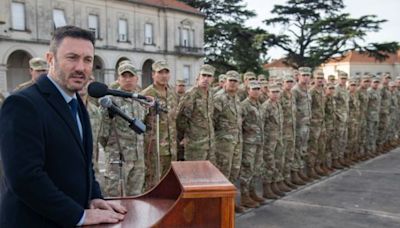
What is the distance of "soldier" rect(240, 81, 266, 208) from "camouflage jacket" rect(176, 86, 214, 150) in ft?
3.07

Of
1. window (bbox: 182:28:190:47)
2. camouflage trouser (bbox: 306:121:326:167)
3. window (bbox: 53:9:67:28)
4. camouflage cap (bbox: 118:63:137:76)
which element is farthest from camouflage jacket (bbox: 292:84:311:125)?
window (bbox: 182:28:190:47)

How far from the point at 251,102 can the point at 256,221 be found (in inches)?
73.8

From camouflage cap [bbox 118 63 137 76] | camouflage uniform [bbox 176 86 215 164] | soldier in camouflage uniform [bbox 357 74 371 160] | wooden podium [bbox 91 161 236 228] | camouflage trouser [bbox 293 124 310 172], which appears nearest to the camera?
wooden podium [bbox 91 161 236 228]

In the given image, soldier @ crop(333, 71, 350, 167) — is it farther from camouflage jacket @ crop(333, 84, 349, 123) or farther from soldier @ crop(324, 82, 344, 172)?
soldier @ crop(324, 82, 344, 172)

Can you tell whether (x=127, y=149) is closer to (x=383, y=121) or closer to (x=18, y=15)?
(x=383, y=121)

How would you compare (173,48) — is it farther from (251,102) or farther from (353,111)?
(251,102)

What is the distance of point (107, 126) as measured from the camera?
4355mm

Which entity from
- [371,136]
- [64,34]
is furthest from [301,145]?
[64,34]

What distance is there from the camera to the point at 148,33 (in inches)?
1393

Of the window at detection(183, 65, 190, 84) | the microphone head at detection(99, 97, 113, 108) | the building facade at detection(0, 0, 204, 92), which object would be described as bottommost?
the microphone head at detection(99, 97, 113, 108)

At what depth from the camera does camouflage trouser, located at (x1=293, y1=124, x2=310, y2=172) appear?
7.51 metres

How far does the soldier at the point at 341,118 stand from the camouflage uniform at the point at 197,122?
433cm

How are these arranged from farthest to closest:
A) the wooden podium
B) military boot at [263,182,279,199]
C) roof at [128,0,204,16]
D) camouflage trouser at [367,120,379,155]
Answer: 1. roof at [128,0,204,16]
2. camouflage trouser at [367,120,379,155]
3. military boot at [263,182,279,199]
4. the wooden podium

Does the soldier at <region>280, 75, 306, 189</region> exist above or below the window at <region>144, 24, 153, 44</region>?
below
